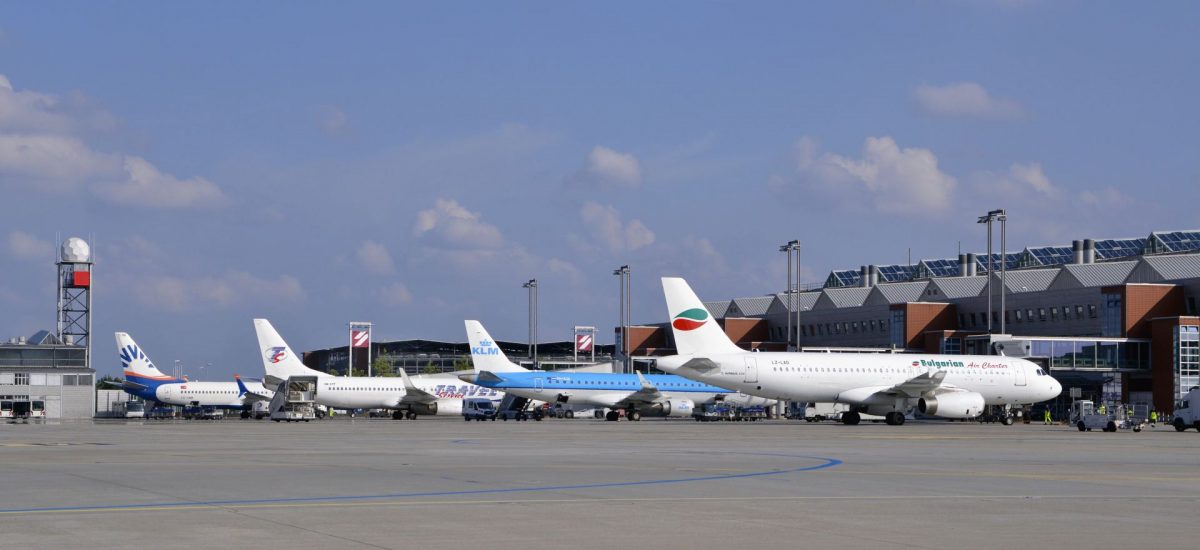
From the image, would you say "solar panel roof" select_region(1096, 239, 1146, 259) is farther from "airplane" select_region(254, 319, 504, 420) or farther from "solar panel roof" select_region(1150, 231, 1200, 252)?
"airplane" select_region(254, 319, 504, 420)

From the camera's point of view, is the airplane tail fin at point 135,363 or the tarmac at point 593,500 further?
the airplane tail fin at point 135,363

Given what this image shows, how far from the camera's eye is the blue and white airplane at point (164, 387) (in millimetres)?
111500

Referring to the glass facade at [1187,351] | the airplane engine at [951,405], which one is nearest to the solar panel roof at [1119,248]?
the glass facade at [1187,351]

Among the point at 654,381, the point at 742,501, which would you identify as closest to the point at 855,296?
the point at 654,381

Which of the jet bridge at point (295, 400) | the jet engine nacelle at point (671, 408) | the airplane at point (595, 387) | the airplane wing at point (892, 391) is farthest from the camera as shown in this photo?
the jet bridge at point (295, 400)

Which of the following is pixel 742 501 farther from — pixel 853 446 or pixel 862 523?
pixel 853 446

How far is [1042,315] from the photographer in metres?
105

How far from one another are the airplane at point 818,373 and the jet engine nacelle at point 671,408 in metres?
14.6

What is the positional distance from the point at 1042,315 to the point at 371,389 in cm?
5297

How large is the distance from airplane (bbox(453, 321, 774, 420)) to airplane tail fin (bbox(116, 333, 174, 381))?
4084cm

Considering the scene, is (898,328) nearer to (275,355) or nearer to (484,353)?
(484,353)

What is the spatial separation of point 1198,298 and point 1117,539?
8460 centimetres

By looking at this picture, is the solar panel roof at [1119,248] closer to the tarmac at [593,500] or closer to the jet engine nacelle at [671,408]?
the jet engine nacelle at [671,408]

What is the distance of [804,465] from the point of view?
27.2 metres
